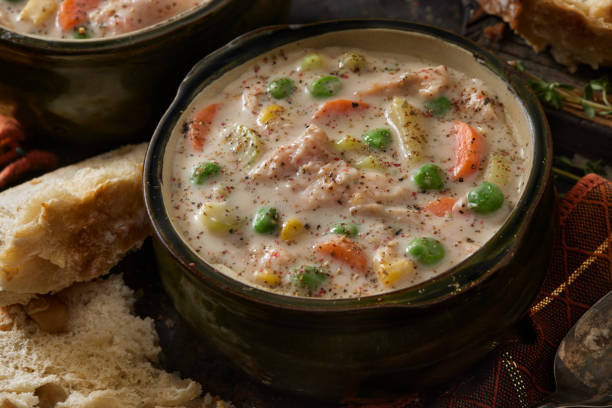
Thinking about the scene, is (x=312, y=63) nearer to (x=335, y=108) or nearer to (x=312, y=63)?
(x=312, y=63)

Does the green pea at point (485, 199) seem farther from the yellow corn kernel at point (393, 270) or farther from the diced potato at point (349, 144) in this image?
the diced potato at point (349, 144)

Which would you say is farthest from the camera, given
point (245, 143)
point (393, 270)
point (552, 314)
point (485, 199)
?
point (245, 143)

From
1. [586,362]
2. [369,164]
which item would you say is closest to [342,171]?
[369,164]

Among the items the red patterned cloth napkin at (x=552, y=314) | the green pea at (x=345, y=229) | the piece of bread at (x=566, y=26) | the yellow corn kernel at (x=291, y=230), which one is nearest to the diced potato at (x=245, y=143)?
the yellow corn kernel at (x=291, y=230)

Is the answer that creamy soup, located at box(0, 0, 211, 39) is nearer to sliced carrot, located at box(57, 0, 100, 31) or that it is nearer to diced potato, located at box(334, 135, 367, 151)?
sliced carrot, located at box(57, 0, 100, 31)

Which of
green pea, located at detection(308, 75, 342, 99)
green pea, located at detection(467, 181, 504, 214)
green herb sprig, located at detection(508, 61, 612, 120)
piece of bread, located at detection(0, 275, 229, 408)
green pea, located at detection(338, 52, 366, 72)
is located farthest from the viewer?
green herb sprig, located at detection(508, 61, 612, 120)

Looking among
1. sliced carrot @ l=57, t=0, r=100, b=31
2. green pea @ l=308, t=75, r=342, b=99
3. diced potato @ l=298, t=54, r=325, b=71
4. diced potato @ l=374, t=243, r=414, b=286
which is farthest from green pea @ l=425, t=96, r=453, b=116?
sliced carrot @ l=57, t=0, r=100, b=31

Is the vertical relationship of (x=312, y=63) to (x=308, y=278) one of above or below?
above
